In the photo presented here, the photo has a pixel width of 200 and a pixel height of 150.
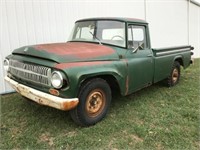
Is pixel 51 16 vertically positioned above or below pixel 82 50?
above

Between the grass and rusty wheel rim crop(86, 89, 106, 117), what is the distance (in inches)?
9.2

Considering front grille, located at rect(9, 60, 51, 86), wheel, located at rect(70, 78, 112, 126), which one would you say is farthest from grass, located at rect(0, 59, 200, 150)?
front grille, located at rect(9, 60, 51, 86)

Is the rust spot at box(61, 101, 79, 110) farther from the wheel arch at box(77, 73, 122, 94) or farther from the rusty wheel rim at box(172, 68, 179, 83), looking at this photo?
the rusty wheel rim at box(172, 68, 179, 83)

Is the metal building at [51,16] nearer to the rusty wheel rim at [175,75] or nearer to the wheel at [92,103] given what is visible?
the wheel at [92,103]

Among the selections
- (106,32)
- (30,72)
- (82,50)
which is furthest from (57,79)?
(106,32)

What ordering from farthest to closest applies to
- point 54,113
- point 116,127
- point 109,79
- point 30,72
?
point 54,113
point 109,79
point 116,127
point 30,72

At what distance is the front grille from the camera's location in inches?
135

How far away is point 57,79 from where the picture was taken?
3297 millimetres

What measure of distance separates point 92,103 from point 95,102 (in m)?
0.06

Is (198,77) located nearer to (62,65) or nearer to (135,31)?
(135,31)

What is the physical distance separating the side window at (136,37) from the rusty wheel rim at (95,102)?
1.31 metres

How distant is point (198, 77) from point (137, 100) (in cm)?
351

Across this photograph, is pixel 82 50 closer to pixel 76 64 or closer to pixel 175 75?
pixel 76 64

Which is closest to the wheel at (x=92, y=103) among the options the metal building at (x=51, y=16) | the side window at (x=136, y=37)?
the side window at (x=136, y=37)
